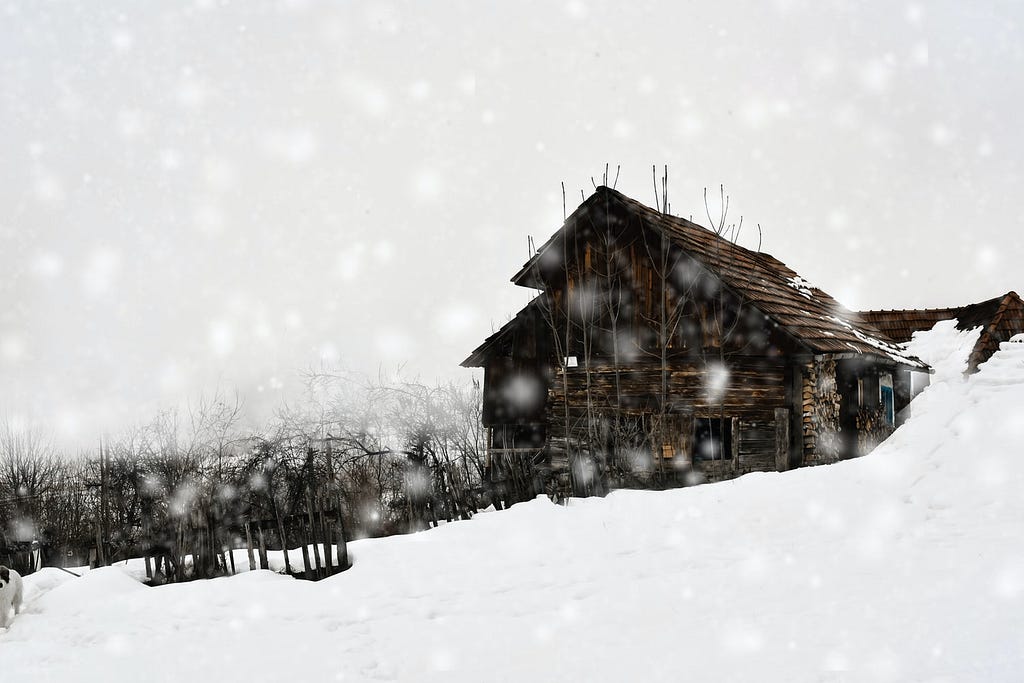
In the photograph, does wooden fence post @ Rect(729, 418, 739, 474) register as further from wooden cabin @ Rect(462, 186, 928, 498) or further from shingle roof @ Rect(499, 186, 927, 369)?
shingle roof @ Rect(499, 186, 927, 369)

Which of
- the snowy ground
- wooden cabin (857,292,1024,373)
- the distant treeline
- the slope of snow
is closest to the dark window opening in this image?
the snowy ground


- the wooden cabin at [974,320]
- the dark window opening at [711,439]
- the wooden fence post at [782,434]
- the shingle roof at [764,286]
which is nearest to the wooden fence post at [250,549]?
the shingle roof at [764,286]

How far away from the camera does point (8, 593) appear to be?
620 cm

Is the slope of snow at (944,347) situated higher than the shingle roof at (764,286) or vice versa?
the shingle roof at (764,286)

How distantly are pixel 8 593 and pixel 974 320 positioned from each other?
23.9 metres

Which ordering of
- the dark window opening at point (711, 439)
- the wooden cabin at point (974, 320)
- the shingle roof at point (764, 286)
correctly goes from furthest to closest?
the wooden cabin at point (974, 320)
the dark window opening at point (711, 439)
the shingle roof at point (764, 286)

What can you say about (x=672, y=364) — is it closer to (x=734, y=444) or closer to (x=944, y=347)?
(x=734, y=444)

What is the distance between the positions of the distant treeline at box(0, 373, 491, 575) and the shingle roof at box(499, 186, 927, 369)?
5.16 m

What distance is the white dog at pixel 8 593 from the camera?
6.11m

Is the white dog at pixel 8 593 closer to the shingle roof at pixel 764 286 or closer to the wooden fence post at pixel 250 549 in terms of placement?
the wooden fence post at pixel 250 549

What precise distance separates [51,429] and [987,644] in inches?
1196

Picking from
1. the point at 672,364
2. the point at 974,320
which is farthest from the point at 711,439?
the point at 974,320

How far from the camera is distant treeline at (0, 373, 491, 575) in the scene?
28.0 ft

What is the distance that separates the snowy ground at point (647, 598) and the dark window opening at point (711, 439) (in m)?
3.92
